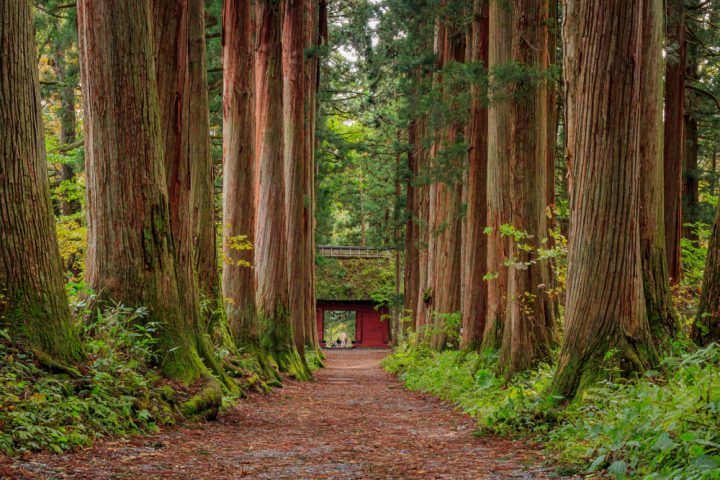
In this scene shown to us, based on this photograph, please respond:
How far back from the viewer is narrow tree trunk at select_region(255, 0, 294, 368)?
15.7m

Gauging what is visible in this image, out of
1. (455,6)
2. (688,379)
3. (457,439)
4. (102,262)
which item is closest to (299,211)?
(455,6)

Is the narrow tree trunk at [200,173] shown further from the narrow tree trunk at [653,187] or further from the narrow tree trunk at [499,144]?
the narrow tree trunk at [653,187]

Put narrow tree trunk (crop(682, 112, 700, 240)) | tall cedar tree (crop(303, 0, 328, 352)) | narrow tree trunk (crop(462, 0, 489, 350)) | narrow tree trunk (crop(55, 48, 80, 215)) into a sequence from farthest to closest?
tall cedar tree (crop(303, 0, 328, 352)), narrow tree trunk (crop(55, 48, 80, 215)), narrow tree trunk (crop(682, 112, 700, 240)), narrow tree trunk (crop(462, 0, 489, 350))

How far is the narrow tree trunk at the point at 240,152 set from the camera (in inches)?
533

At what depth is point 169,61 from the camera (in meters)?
9.33

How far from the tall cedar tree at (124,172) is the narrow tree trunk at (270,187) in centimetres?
759

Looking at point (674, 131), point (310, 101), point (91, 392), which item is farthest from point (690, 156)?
point (91, 392)

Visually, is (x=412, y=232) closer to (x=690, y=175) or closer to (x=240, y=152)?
(x=690, y=175)

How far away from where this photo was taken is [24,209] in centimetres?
595

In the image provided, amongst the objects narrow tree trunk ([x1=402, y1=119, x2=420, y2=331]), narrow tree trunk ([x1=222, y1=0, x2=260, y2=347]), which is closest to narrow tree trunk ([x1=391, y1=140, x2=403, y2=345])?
narrow tree trunk ([x1=402, y1=119, x2=420, y2=331])

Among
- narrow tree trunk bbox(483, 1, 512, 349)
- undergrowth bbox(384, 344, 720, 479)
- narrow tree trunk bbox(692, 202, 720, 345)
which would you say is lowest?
undergrowth bbox(384, 344, 720, 479)

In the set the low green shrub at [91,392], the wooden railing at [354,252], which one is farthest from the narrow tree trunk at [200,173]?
the wooden railing at [354,252]

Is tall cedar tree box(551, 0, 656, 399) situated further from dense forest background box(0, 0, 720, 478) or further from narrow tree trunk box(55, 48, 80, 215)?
narrow tree trunk box(55, 48, 80, 215)

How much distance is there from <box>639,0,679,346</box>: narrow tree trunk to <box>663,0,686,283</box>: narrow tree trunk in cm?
692
